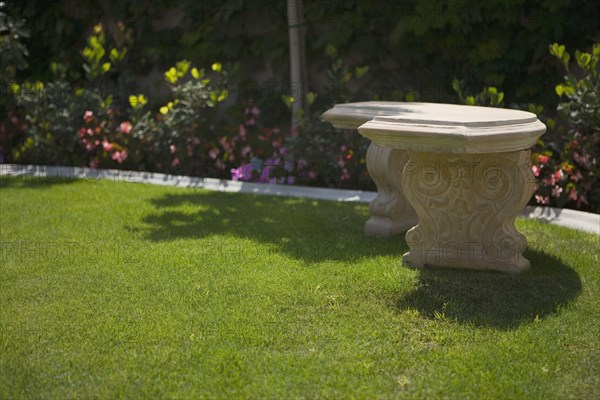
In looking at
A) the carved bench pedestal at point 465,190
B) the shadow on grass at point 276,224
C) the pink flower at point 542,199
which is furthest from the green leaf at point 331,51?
the carved bench pedestal at point 465,190

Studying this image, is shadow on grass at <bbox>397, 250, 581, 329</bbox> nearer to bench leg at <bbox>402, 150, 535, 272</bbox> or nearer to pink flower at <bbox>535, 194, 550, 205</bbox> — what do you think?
bench leg at <bbox>402, 150, 535, 272</bbox>

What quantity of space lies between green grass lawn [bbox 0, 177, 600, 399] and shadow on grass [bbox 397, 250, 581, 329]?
12 millimetres

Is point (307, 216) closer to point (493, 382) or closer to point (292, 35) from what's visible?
point (292, 35)

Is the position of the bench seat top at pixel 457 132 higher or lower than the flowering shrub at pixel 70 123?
higher

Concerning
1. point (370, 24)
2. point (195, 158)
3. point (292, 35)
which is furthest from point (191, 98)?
point (370, 24)

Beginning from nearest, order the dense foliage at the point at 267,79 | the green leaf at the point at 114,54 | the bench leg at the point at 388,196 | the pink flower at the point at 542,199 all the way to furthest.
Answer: the bench leg at the point at 388,196, the pink flower at the point at 542,199, the dense foliage at the point at 267,79, the green leaf at the point at 114,54

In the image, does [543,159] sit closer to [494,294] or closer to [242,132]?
[494,294]

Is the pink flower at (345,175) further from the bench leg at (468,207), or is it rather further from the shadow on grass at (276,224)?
the bench leg at (468,207)

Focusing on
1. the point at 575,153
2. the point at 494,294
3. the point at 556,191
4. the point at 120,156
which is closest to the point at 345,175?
the point at 556,191

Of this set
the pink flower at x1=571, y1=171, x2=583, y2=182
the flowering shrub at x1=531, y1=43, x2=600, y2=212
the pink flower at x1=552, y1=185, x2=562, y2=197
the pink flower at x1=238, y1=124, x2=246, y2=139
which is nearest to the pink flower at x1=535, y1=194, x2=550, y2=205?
the flowering shrub at x1=531, y1=43, x2=600, y2=212

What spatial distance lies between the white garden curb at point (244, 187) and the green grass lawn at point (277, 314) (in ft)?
0.84

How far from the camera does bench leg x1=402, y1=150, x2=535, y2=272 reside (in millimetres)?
4648

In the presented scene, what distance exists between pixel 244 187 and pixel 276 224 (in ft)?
4.54

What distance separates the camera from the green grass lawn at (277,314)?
343 cm
